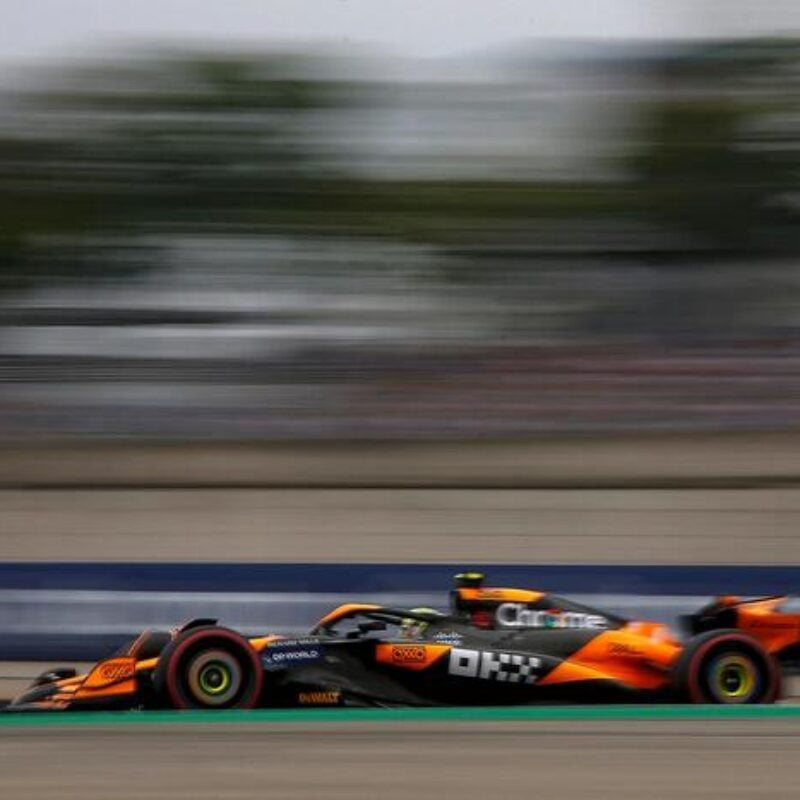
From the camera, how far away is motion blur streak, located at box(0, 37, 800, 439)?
54.2 feet

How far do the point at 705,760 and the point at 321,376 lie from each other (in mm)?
12014

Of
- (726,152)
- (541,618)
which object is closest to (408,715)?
(541,618)

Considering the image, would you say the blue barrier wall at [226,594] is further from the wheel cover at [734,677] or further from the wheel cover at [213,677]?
the wheel cover at [213,677]

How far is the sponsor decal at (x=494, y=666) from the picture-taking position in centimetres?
692

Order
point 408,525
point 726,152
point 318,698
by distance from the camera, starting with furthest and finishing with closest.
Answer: point 726,152 → point 408,525 → point 318,698

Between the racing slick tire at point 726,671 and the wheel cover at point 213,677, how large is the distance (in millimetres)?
2001

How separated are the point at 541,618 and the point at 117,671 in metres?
2.00

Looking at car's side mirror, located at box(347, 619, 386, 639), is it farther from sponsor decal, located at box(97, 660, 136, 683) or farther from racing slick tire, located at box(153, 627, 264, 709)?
sponsor decal, located at box(97, 660, 136, 683)

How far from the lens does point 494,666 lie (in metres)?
6.93

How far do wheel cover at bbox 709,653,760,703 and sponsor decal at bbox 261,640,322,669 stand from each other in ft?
5.92

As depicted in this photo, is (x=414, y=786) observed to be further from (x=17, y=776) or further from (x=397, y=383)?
(x=397, y=383)

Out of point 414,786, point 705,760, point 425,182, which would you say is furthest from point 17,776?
point 425,182

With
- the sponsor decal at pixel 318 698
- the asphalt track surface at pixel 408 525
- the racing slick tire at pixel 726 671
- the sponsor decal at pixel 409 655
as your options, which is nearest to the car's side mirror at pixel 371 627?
the sponsor decal at pixel 409 655

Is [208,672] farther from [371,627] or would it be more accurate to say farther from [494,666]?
[494,666]
